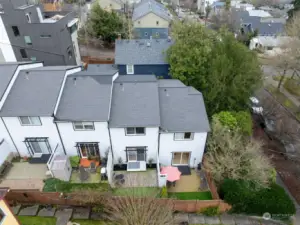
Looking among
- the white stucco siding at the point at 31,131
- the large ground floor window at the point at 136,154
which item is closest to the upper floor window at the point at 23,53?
the white stucco siding at the point at 31,131

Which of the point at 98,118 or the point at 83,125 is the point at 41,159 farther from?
the point at 98,118

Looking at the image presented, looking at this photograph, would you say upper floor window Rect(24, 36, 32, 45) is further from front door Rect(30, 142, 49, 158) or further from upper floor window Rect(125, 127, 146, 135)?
upper floor window Rect(125, 127, 146, 135)

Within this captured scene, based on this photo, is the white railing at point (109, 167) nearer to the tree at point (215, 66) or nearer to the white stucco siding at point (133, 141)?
the white stucco siding at point (133, 141)

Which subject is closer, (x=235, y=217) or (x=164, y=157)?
(x=235, y=217)

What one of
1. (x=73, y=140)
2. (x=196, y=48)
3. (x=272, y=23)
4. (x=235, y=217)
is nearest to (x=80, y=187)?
(x=73, y=140)

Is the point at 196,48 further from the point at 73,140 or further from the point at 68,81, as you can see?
the point at 73,140

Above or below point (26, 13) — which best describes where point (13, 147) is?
below
